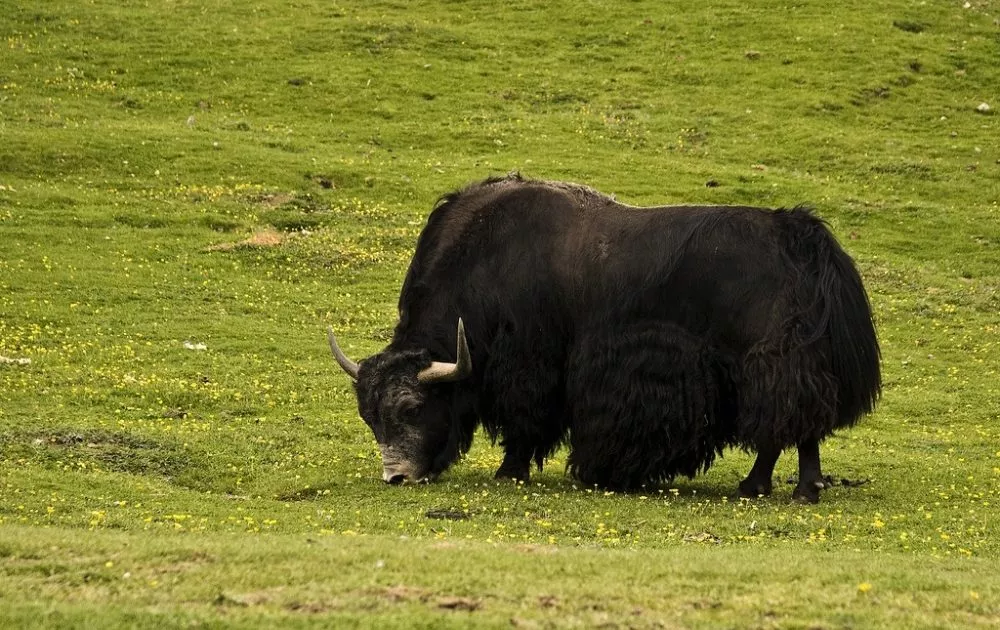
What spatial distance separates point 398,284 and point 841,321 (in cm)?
1354

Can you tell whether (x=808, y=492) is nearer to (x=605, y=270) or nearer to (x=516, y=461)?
(x=605, y=270)

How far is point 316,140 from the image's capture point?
3431 centimetres

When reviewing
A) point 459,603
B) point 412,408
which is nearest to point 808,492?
point 412,408

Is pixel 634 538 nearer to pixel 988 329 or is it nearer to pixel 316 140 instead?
pixel 988 329

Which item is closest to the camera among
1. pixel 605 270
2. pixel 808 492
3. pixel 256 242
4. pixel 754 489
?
pixel 808 492

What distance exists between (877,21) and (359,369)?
33.0 m

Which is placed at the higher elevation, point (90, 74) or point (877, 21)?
point (877, 21)

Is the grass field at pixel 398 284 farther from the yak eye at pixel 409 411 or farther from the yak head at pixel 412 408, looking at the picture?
the yak eye at pixel 409 411

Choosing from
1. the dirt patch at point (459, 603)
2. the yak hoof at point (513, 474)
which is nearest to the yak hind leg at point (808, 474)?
the yak hoof at point (513, 474)

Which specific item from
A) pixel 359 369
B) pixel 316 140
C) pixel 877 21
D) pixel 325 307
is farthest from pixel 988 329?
pixel 877 21

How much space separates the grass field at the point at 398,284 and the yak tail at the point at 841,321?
102 centimetres

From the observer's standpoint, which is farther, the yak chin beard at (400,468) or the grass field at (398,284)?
the yak chin beard at (400,468)

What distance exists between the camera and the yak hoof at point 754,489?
42.7 ft

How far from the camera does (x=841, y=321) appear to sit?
1259cm
